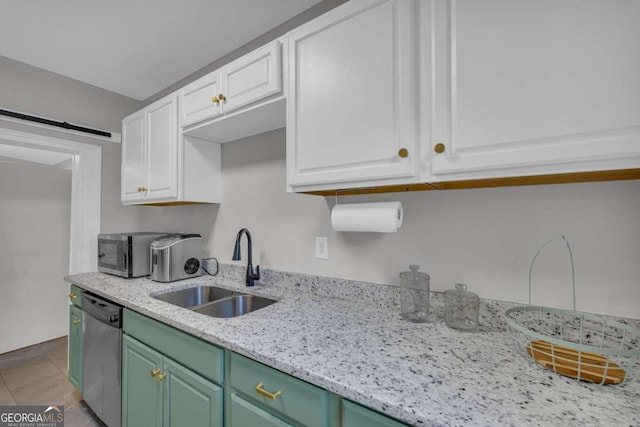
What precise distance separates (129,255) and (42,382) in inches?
54.0

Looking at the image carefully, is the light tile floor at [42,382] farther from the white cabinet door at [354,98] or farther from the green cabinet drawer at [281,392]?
the white cabinet door at [354,98]

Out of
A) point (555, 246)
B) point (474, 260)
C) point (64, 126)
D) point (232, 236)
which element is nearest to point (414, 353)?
point (474, 260)

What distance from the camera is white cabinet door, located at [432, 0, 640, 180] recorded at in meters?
0.70

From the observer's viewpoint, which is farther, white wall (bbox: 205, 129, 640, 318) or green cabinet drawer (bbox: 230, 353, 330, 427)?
white wall (bbox: 205, 129, 640, 318)

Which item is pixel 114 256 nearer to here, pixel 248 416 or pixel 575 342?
pixel 248 416

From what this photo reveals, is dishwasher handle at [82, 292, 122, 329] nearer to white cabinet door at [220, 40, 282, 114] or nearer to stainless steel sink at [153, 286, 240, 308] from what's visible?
stainless steel sink at [153, 286, 240, 308]

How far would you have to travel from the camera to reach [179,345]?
3.94 feet

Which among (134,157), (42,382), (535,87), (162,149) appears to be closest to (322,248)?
(535,87)

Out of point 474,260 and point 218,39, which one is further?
point 218,39

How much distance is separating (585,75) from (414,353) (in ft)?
2.91

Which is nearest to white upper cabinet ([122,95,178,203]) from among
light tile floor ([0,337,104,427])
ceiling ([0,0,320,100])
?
ceiling ([0,0,320,100])

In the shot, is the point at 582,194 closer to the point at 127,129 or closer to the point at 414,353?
the point at 414,353

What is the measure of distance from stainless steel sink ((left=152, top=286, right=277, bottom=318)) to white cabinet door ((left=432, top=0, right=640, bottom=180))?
119 centimetres

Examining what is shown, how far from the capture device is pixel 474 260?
44.8 inches
